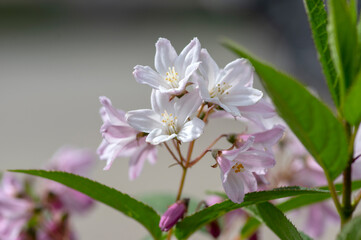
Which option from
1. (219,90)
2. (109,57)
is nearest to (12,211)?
(219,90)

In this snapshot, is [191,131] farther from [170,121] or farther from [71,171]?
[71,171]

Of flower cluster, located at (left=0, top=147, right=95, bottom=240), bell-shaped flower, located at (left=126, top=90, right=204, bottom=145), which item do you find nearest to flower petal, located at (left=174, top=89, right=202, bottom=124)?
bell-shaped flower, located at (left=126, top=90, right=204, bottom=145)

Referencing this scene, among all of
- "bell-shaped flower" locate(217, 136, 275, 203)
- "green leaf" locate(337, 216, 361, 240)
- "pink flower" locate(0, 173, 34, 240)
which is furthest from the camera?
"pink flower" locate(0, 173, 34, 240)

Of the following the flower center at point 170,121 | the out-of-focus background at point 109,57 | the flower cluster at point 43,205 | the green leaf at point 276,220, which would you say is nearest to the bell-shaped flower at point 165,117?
the flower center at point 170,121

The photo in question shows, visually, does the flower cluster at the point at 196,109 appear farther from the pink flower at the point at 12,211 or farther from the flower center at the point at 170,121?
the pink flower at the point at 12,211

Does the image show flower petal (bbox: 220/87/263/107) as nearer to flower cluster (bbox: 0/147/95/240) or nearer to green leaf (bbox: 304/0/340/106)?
green leaf (bbox: 304/0/340/106)

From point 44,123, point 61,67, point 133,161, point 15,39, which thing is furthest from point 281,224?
point 15,39

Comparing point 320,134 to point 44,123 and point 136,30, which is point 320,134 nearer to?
point 44,123

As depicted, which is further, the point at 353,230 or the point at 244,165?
the point at 244,165
